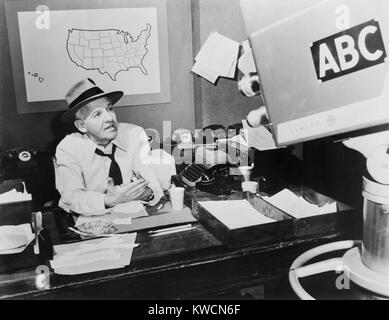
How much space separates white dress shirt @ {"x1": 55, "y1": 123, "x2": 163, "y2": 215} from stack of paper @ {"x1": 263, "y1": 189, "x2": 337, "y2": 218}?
58cm

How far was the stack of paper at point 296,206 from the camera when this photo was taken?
1311 mm

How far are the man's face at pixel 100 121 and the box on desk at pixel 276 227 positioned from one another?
0.90 meters

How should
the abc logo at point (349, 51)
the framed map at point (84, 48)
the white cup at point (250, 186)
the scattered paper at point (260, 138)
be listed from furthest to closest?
the framed map at point (84, 48)
the scattered paper at point (260, 138)
the white cup at point (250, 186)
the abc logo at point (349, 51)

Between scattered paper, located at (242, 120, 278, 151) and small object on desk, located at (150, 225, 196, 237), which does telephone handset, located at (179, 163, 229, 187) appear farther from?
small object on desk, located at (150, 225, 196, 237)

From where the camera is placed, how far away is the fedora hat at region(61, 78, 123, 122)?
195 centimetres

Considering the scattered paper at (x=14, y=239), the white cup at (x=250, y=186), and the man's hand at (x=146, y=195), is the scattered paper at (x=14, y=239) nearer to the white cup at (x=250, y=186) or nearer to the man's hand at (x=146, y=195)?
the man's hand at (x=146, y=195)

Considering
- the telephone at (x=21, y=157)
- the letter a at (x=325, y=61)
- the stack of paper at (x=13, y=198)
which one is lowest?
the telephone at (x=21, y=157)

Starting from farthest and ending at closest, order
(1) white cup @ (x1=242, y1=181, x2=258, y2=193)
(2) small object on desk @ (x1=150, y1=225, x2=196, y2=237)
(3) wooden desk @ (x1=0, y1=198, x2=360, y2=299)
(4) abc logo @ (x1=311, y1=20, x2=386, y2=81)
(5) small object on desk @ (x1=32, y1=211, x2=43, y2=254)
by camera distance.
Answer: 1. (1) white cup @ (x1=242, y1=181, x2=258, y2=193)
2. (2) small object on desk @ (x1=150, y1=225, x2=196, y2=237)
3. (5) small object on desk @ (x1=32, y1=211, x2=43, y2=254)
4. (3) wooden desk @ (x1=0, y1=198, x2=360, y2=299)
5. (4) abc logo @ (x1=311, y1=20, x2=386, y2=81)

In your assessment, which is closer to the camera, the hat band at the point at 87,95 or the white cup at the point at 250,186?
the white cup at the point at 250,186

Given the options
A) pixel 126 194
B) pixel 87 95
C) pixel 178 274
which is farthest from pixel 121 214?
pixel 87 95

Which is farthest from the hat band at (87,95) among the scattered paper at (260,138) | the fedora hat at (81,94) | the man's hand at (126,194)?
the scattered paper at (260,138)

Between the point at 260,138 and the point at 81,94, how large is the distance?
37.7 inches

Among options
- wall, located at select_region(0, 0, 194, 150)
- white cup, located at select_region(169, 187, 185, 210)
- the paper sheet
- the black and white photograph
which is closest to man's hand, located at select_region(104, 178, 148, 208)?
the black and white photograph
